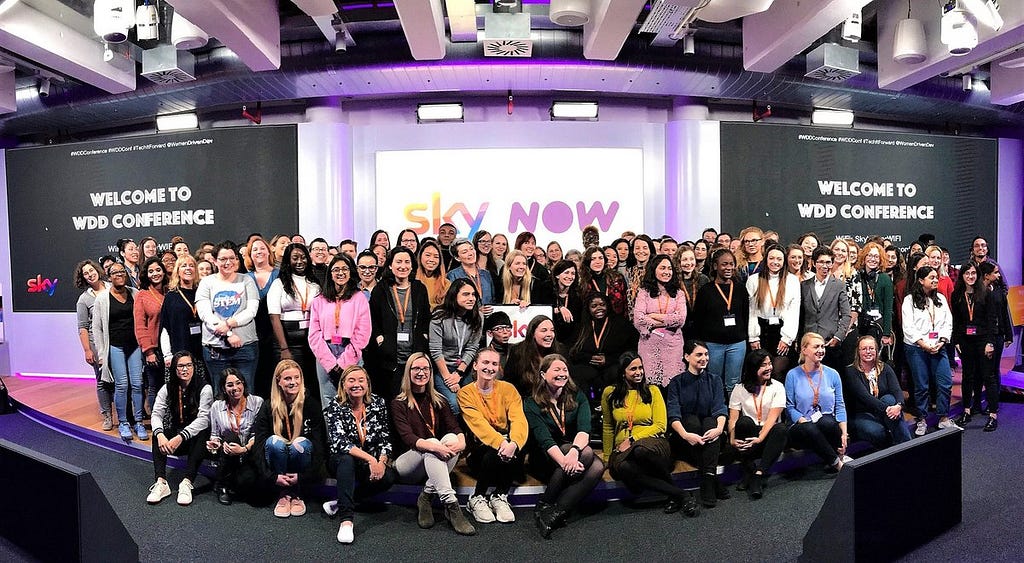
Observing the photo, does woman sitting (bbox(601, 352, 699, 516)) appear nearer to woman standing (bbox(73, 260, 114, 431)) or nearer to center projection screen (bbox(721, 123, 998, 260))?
center projection screen (bbox(721, 123, 998, 260))

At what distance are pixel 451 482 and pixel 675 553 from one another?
1479mm

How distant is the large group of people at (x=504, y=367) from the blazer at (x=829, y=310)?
0.5 inches

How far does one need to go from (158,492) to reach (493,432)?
2.29 m

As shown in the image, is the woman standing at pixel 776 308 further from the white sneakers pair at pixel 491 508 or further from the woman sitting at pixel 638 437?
the white sneakers pair at pixel 491 508

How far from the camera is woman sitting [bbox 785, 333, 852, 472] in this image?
4195 mm

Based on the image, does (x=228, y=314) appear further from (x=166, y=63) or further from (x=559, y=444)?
(x=166, y=63)

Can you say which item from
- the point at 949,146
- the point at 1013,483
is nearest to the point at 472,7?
the point at 1013,483

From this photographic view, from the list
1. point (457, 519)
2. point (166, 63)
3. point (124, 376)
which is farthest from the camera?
point (166, 63)

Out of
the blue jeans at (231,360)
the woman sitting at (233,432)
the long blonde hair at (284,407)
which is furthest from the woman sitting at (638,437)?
the blue jeans at (231,360)

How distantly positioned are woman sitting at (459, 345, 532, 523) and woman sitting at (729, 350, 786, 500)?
151 cm

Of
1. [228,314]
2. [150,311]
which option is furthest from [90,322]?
[228,314]

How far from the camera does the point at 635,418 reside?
12.8 ft

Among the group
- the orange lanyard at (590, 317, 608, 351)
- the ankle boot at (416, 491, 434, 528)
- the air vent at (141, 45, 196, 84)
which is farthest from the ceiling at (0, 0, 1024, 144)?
the ankle boot at (416, 491, 434, 528)

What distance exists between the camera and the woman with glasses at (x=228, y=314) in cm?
423
